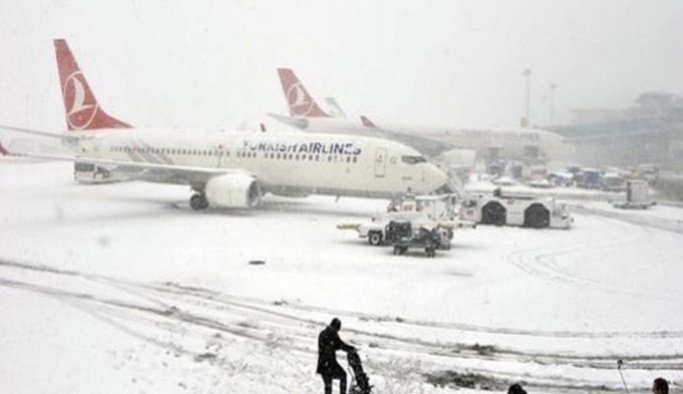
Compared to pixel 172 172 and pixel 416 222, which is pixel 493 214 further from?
pixel 172 172

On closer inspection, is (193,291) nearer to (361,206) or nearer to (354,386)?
(354,386)

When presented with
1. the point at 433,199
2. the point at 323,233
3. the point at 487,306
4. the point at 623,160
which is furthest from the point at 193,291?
the point at 623,160

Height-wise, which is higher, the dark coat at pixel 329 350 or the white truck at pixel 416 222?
the white truck at pixel 416 222

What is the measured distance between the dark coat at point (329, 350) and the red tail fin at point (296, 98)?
61.2 m

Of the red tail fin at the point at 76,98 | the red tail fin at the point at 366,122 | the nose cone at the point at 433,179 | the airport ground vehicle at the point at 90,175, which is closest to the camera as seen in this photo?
the nose cone at the point at 433,179

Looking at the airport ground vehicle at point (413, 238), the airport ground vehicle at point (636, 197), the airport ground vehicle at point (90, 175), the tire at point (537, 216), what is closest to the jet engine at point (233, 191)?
the airport ground vehicle at point (413, 238)

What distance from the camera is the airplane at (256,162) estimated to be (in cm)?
3119

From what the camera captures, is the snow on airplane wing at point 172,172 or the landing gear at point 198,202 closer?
the snow on airplane wing at point 172,172

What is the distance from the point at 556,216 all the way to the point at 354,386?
2287 centimetres

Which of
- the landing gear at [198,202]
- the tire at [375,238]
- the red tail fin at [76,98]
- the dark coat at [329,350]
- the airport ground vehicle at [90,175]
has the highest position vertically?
the red tail fin at [76,98]

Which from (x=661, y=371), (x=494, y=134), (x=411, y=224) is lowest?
(x=661, y=371)

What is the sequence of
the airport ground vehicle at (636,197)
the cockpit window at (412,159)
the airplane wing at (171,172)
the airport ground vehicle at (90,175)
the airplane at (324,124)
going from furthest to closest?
the airplane at (324,124), the airport ground vehicle at (90,175), the airport ground vehicle at (636,197), the airplane wing at (171,172), the cockpit window at (412,159)

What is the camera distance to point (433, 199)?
2797cm

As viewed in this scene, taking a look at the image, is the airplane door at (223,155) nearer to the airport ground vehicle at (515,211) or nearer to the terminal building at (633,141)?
the airport ground vehicle at (515,211)
